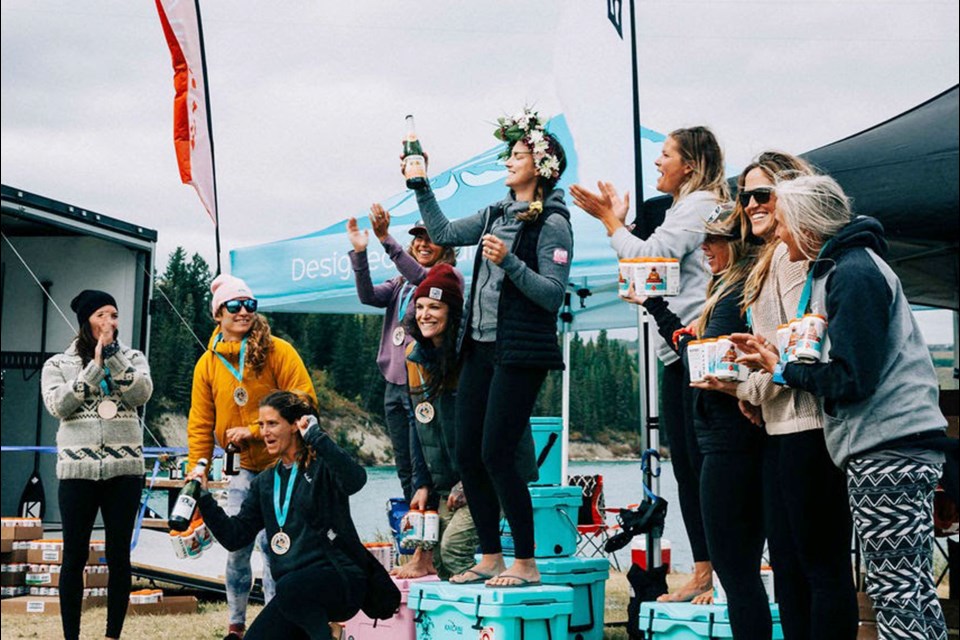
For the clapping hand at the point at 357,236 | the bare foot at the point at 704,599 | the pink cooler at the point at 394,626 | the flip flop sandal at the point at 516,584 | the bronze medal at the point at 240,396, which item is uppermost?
the clapping hand at the point at 357,236

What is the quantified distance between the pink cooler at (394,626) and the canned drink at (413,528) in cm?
16

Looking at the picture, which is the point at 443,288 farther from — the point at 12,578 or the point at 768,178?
the point at 12,578

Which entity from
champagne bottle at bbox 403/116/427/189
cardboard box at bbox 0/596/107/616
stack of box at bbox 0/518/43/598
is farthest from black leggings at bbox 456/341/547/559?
stack of box at bbox 0/518/43/598

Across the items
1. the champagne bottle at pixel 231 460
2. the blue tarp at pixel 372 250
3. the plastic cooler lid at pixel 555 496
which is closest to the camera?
the champagne bottle at pixel 231 460

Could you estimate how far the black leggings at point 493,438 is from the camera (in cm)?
364

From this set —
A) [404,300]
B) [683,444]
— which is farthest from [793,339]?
[404,300]

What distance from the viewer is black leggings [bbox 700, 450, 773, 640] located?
2949 millimetres

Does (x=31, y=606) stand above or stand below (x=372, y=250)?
below

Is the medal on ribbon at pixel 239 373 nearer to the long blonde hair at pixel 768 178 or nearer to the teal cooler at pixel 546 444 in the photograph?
the teal cooler at pixel 546 444

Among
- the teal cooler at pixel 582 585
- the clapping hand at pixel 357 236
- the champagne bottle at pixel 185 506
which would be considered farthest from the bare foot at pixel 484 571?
the clapping hand at pixel 357 236

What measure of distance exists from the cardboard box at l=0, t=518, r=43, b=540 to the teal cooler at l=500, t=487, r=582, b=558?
3595 millimetres

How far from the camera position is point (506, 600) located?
360 cm

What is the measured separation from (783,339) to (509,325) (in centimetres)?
122

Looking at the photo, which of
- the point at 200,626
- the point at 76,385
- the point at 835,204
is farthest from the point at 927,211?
the point at 200,626
